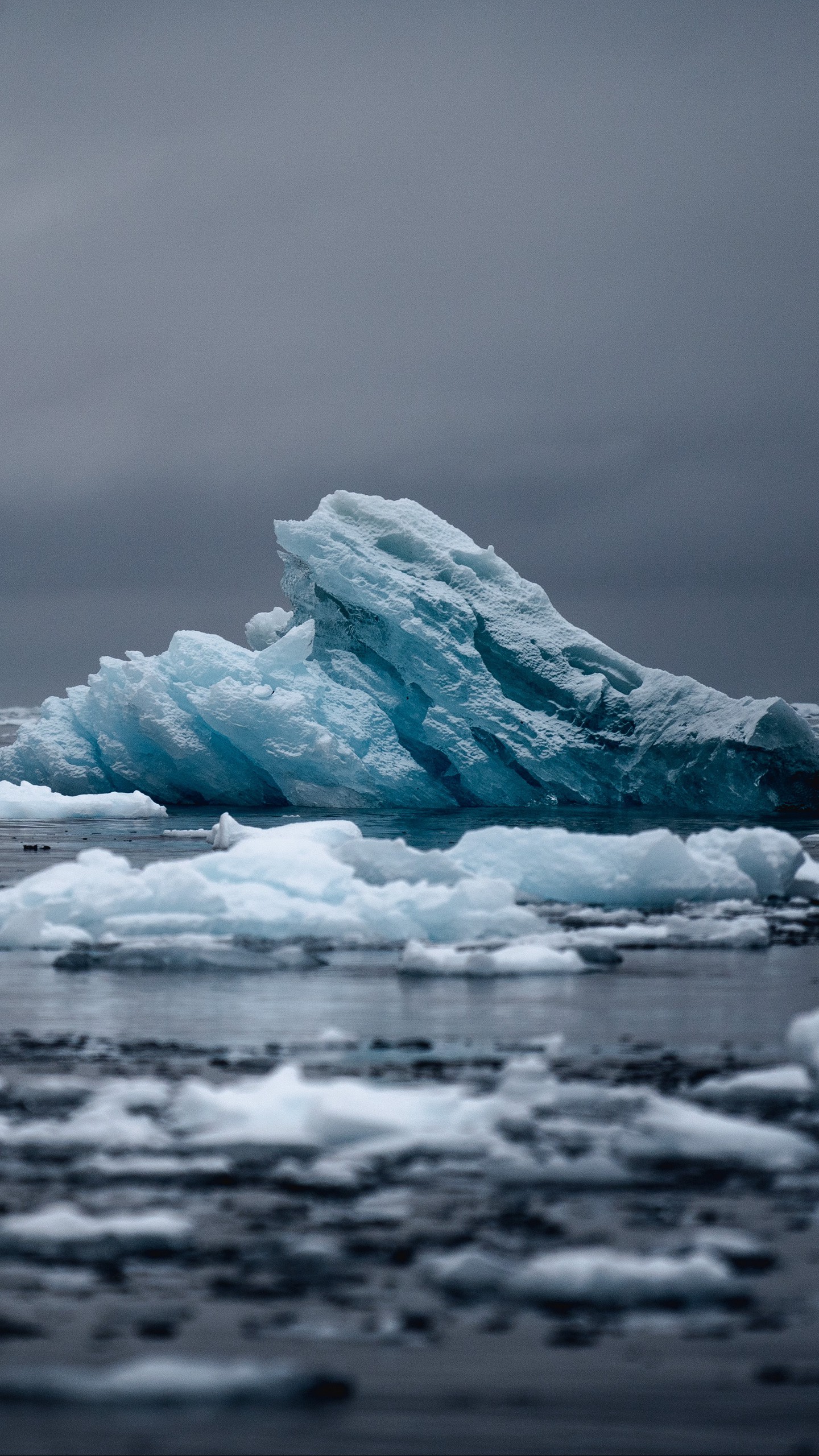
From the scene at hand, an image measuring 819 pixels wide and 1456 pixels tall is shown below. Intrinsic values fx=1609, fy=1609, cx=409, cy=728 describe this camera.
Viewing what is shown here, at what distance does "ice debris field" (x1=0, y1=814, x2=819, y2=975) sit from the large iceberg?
13.9m

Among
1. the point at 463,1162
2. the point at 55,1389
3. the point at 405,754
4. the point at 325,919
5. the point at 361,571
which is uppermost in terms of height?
the point at 361,571

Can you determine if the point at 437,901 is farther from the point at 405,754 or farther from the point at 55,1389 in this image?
the point at 405,754

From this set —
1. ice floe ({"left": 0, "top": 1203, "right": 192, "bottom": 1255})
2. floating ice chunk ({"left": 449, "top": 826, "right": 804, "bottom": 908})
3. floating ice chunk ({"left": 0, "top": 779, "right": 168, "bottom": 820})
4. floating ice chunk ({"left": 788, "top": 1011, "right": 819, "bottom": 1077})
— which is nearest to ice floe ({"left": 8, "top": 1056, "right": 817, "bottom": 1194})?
ice floe ({"left": 0, "top": 1203, "right": 192, "bottom": 1255})

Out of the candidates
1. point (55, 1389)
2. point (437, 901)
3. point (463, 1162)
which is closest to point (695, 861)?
point (437, 901)

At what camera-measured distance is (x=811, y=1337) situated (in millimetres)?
3672

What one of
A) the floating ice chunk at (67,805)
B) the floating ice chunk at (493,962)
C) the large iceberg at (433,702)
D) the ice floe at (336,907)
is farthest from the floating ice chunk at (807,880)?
the floating ice chunk at (67,805)

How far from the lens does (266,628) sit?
3606 cm

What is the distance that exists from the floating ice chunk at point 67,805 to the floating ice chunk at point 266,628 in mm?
5549

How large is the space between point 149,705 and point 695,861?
17639 mm

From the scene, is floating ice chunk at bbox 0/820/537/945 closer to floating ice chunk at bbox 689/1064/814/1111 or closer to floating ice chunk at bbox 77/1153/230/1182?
floating ice chunk at bbox 689/1064/814/1111

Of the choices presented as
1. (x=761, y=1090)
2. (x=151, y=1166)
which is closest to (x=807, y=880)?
(x=761, y=1090)

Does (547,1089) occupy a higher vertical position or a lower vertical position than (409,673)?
lower

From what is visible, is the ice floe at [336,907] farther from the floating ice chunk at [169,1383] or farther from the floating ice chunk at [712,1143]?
the floating ice chunk at [169,1383]

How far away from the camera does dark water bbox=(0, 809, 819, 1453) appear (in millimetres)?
3303
